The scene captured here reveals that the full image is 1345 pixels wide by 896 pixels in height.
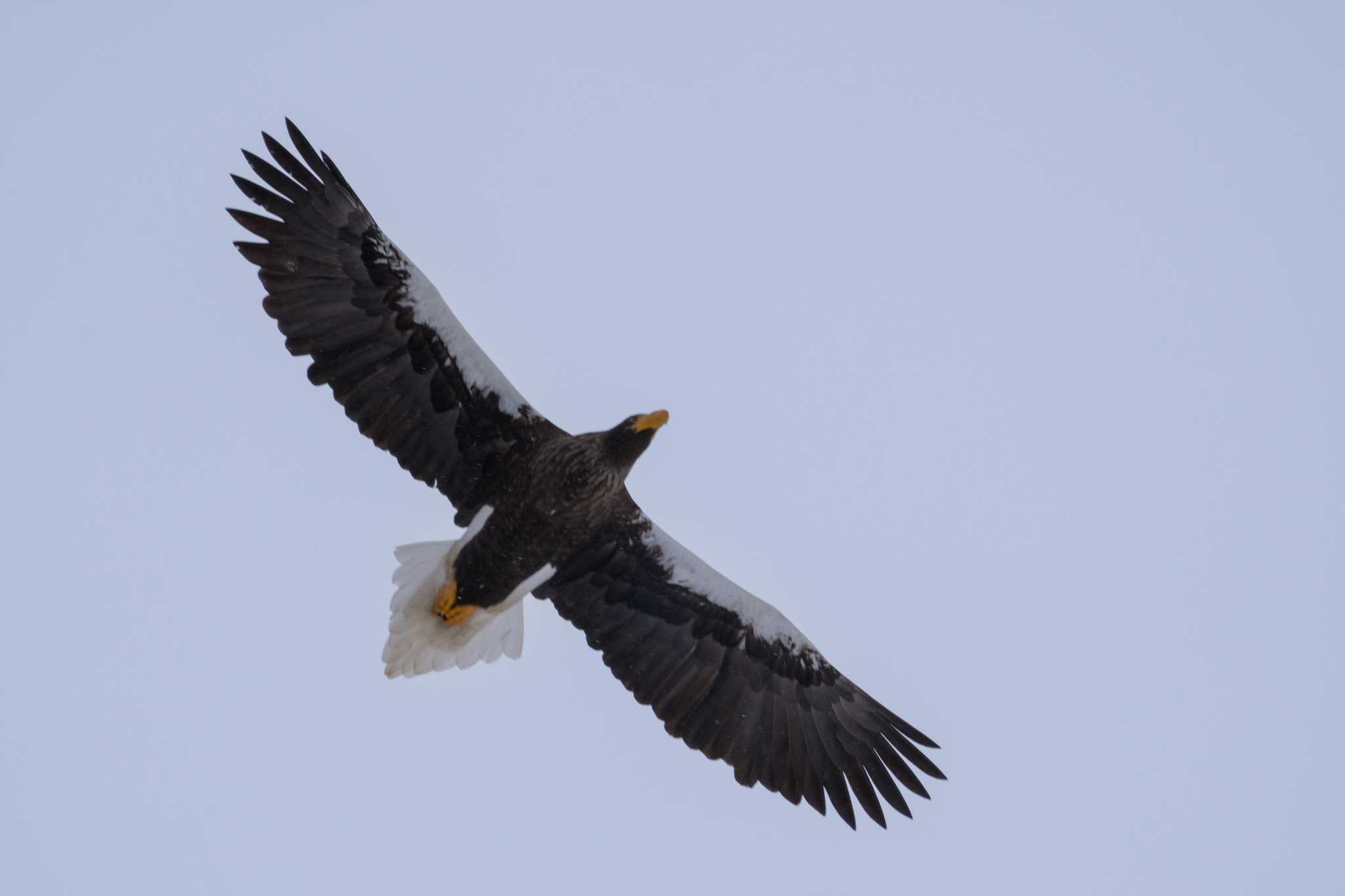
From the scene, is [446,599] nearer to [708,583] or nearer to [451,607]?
[451,607]

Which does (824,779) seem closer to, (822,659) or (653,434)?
(822,659)

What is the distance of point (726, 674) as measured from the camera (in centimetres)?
759

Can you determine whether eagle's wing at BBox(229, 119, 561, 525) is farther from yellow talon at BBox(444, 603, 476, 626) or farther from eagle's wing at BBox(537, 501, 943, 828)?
eagle's wing at BBox(537, 501, 943, 828)

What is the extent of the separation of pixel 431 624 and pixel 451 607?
0.61 feet

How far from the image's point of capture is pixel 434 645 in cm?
763

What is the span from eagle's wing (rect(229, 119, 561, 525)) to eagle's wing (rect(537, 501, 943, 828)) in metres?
0.90

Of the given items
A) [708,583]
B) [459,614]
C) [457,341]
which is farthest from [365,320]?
[708,583]

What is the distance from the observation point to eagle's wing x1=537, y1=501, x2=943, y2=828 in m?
7.48

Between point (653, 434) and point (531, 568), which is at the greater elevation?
point (653, 434)

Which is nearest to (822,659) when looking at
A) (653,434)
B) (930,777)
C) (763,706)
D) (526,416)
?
(763,706)

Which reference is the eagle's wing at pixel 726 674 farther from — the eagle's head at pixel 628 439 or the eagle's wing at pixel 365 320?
the eagle's wing at pixel 365 320

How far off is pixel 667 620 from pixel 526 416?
4.60ft

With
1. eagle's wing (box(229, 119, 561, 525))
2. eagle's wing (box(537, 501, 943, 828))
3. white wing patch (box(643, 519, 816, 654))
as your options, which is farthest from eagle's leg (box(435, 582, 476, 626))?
white wing patch (box(643, 519, 816, 654))

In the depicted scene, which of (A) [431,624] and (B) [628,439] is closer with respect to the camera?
(B) [628,439]
